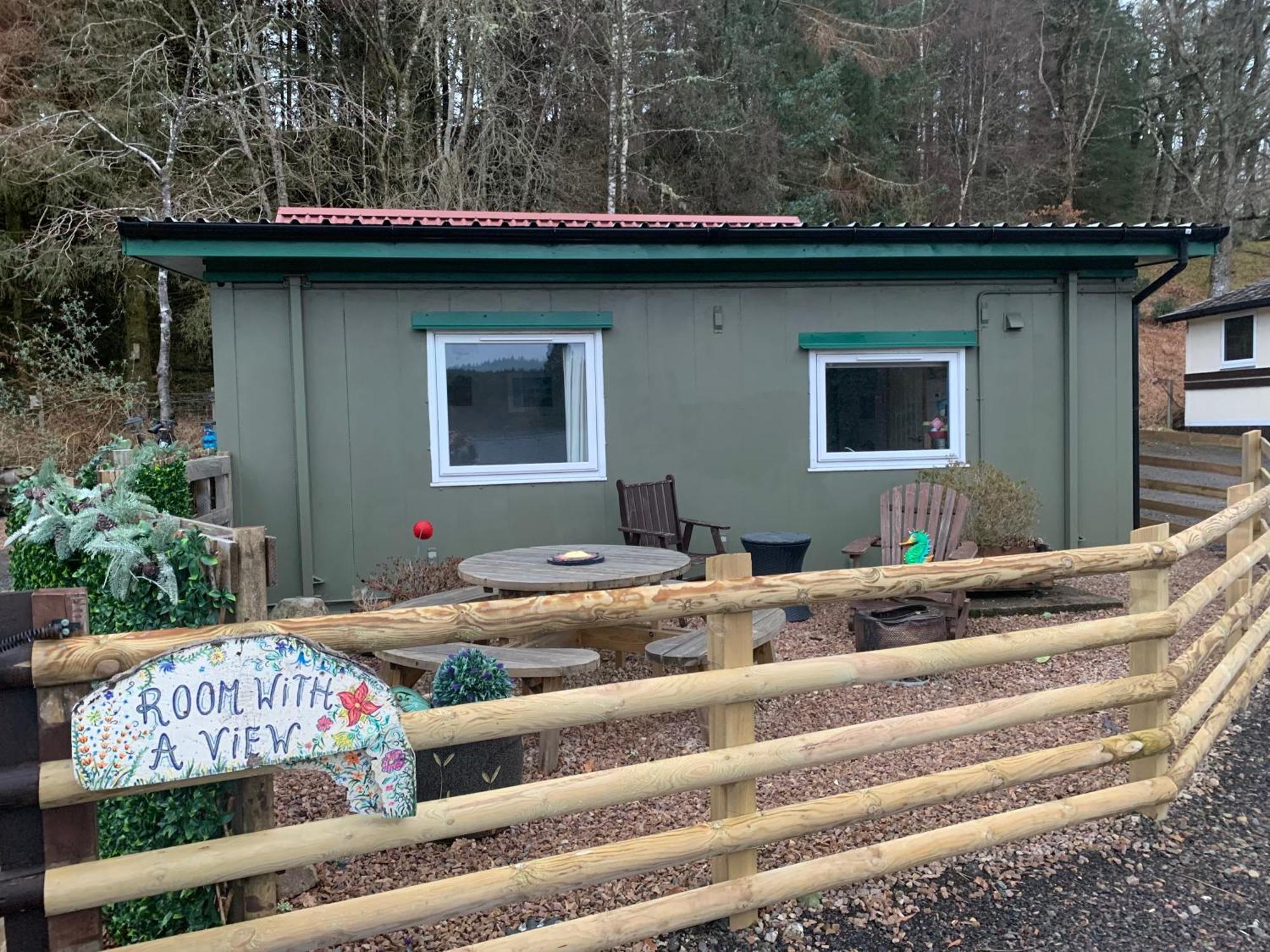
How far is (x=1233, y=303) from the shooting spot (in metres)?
14.3

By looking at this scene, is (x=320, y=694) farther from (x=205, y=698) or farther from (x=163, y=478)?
(x=163, y=478)

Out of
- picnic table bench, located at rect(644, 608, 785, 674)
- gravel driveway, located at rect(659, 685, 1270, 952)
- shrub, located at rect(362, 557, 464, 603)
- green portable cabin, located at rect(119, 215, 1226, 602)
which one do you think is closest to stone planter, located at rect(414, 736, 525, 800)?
gravel driveway, located at rect(659, 685, 1270, 952)

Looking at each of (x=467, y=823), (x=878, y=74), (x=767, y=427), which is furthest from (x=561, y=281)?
(x=878, y=74)

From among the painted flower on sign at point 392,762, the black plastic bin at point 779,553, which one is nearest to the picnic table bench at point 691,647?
the black plastic bin at point 779,553

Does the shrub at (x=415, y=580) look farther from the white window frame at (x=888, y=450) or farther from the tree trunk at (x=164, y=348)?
the tree trunk at (x=164, y=348)

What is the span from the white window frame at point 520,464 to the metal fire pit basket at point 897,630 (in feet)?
8.09

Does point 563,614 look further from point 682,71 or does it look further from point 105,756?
point 682,71

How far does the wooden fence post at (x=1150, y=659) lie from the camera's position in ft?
10.0

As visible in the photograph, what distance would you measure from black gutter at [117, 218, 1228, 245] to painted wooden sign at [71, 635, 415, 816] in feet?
15.0

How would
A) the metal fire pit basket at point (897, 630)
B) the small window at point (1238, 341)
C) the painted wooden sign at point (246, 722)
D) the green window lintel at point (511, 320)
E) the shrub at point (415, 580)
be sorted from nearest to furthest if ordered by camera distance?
the painted wooden sign at point (246, 722)
the metal fire pit basket at point (897, 630)
the shrub at point (415, 580)
the green window lintel at point (511, 320)
the small window at point (1238, 341)

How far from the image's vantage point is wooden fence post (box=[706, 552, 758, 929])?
7.86ft

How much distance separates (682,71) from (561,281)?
1012 cm

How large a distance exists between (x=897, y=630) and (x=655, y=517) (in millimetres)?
2065

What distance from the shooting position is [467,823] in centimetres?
204
